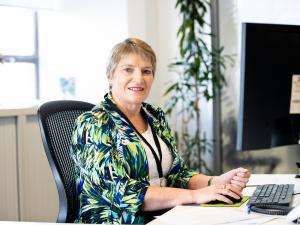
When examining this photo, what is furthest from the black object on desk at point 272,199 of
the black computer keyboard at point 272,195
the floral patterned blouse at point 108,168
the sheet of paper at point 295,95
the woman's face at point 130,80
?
the woman's face at point 130,80

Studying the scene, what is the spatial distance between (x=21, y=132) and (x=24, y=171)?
0.78ft

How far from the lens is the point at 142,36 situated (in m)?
4.06

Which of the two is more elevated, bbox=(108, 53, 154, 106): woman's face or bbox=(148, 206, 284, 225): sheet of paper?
bbox=(108, 53, 154, 106): woman's face

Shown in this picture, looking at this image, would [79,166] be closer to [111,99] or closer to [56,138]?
[56,138]

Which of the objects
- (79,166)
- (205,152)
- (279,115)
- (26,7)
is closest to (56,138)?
(79,166)

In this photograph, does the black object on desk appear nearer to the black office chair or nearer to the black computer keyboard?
the black computer keyboard

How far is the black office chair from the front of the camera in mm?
1959

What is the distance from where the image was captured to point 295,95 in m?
1.74

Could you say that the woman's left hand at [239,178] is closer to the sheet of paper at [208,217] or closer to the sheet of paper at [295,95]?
the sheet of paper at [208,217]

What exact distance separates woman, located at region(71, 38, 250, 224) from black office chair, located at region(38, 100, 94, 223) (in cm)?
4

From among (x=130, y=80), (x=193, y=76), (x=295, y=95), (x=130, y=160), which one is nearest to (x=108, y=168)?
(x=130, y=160)

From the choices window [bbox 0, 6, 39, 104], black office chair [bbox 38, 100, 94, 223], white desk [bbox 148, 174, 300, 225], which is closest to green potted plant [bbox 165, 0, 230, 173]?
window [bbox 0, 6, 39, 104]

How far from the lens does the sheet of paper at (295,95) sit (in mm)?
1721

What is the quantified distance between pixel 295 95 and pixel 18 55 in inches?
106
